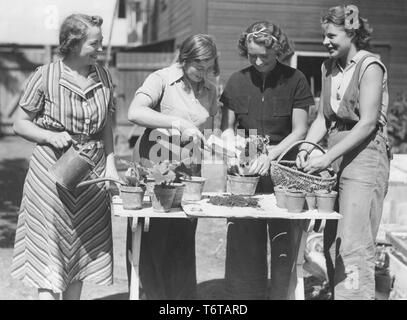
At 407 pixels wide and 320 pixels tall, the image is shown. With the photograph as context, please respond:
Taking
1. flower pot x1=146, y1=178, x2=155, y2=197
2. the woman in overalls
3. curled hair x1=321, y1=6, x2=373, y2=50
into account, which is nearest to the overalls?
the woman in overalls

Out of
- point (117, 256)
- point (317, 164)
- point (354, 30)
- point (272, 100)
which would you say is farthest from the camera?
point (117, 256)

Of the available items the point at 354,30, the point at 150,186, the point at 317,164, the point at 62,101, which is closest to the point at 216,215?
the point at 150,186

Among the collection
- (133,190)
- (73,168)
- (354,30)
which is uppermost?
(354,30)

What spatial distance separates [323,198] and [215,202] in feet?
1.83

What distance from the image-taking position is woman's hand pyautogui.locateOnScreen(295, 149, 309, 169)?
3.17m

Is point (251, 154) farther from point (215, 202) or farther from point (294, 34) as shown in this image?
point (294, 34)

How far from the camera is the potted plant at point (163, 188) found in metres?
2.88

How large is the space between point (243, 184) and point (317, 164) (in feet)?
1.36

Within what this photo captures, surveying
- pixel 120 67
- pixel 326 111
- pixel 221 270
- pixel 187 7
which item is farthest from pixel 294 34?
pixel 326 111

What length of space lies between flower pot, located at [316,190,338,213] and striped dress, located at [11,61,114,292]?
1146 mm

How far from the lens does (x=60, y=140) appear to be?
2.91 meters

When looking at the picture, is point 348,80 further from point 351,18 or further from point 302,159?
point 302,159

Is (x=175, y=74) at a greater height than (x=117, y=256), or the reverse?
(x=175, y=74)

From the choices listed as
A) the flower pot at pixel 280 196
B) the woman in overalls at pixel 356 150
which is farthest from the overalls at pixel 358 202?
the flower pot at pixel 280 196
